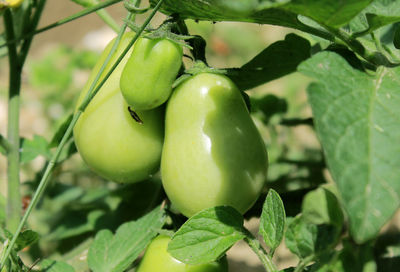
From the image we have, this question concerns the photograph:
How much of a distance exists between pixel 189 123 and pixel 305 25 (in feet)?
0.62

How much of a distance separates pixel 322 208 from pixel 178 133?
306 mm

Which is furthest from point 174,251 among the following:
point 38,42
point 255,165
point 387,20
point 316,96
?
point 38,42

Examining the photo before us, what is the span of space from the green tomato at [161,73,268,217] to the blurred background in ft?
0.50

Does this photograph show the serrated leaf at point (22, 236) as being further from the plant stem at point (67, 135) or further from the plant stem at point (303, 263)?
the plant stem at point (303, 263)

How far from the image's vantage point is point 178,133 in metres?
0.70

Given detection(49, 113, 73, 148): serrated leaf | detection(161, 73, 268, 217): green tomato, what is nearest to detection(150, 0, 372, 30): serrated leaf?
detection(161, 73, 268, 217): green tomato

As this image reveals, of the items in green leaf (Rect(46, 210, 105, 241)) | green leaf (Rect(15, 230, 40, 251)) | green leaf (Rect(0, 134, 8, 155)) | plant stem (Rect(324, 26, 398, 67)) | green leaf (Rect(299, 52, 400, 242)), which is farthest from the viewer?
green leaf (Rect(46, 210, 105, 241))

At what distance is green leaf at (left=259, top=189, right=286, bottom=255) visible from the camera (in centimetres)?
65

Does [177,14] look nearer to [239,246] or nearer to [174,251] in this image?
[174,251]

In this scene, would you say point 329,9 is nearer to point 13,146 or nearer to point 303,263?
point 303,263

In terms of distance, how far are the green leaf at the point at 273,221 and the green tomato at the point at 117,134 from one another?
0.19 metres

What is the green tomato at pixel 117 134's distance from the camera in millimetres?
751

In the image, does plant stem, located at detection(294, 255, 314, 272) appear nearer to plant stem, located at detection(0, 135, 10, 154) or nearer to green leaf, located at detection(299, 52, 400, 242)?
green leaf, located at detection(299, 52, 400, 242)

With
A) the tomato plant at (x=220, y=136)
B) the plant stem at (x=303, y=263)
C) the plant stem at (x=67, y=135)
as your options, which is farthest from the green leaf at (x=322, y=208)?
the plant stem at (x=67, y=135)
